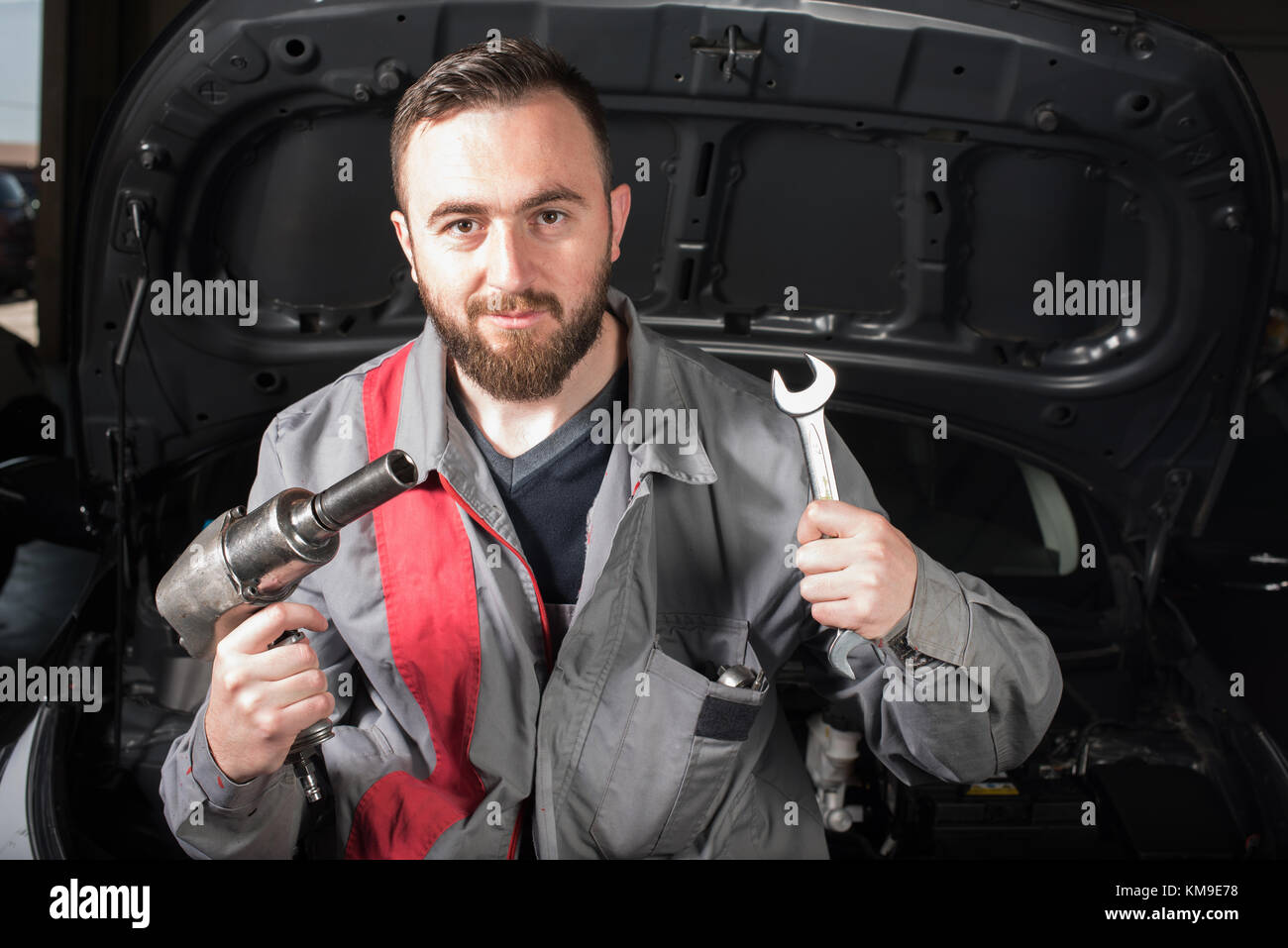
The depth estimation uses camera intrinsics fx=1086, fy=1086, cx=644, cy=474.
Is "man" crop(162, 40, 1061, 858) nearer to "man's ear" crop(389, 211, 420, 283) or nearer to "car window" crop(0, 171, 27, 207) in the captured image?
"man's ear" crop(389, 211, 420, 283)

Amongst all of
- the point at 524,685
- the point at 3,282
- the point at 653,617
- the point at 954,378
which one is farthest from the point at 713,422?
the point at 3,282

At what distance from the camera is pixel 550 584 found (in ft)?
4.13

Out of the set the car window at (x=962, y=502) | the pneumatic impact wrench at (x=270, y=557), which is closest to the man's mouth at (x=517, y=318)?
the pneumatic impact wrench at (x=270, y=557)

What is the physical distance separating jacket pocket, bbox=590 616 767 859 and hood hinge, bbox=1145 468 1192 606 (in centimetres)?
94

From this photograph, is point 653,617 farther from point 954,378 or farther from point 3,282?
point 3,282

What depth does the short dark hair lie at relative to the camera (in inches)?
45.6

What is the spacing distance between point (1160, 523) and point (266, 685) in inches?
58.2

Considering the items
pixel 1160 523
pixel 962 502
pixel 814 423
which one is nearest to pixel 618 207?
pixel 814 423

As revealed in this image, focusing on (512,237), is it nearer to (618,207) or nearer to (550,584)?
(618,207)

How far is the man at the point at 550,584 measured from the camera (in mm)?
1152

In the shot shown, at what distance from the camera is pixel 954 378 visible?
5.79ft

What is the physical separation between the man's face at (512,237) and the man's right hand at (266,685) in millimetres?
371

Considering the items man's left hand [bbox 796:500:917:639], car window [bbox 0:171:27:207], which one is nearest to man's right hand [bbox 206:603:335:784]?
man's left hand [bbox 796:500:917:639]

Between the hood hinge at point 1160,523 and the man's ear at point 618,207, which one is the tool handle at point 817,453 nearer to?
the man's ear at point 618,207
